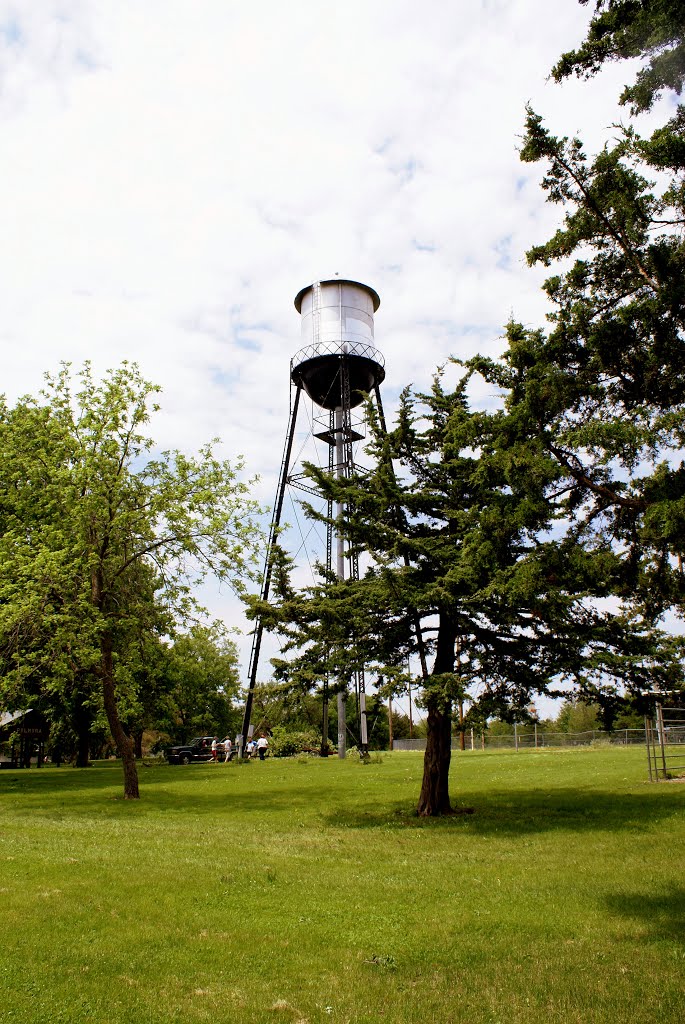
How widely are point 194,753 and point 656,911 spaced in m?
43.4

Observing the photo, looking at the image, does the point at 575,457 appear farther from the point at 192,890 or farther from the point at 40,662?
the point at 40,662

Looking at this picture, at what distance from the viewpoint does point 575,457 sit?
9586mm

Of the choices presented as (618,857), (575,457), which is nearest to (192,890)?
(618,857)

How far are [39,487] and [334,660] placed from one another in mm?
11401

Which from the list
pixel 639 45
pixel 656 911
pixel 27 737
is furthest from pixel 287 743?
pixel 639 45

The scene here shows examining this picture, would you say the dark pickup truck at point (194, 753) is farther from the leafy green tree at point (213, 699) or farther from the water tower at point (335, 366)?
the water tower at point (335, 366)

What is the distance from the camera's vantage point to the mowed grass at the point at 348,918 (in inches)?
240

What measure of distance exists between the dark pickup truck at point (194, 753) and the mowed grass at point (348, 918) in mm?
31565

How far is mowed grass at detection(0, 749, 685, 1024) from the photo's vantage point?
20.0 feet

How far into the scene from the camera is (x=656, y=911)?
8.39m

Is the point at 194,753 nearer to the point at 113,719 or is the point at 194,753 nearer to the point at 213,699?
the point at 213,699

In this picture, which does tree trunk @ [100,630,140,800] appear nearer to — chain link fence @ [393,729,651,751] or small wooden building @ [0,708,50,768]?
small wooden building @ [0,708,50,768]

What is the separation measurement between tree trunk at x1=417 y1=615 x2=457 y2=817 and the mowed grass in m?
0.72

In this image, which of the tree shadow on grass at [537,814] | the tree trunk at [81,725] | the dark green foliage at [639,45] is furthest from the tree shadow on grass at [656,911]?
the tree trunk at [81,725]
